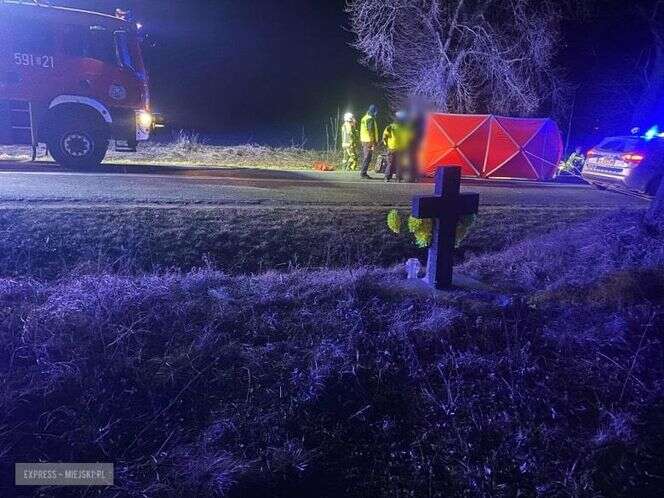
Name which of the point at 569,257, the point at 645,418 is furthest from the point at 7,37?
the point at 645,418

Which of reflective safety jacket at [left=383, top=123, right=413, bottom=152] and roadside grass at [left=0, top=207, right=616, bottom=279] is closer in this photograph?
roadside grass at [left=0, top=207, right=616, bottom=279]

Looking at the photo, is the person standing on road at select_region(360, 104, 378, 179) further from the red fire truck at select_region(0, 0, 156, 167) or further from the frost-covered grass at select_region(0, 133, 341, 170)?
the red fire truck at select_region(0, 0, 156, 167)

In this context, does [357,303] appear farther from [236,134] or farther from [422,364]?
[236,134]

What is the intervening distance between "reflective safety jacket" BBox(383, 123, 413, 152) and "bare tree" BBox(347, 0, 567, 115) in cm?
515

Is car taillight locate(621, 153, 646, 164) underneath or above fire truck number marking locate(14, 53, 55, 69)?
underneath

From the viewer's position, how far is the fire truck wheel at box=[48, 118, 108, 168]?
1040 centimetres

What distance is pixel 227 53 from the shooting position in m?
25.5

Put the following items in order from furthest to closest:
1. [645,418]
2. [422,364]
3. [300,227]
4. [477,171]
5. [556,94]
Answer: [556,94] < [477,171] < [300,227] < [422,364] < [645,418]

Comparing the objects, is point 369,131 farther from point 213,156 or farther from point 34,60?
point 34,60

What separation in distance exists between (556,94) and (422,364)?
56.4ft

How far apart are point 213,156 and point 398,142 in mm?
6140

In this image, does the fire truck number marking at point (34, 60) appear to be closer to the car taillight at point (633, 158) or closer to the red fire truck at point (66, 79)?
the red fire truck at point (66, 79)

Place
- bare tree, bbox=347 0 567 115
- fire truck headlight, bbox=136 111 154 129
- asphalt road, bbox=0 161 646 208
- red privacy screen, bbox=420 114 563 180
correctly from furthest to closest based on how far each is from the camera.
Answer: bare tree, bbox=347 0 567 115 < red privacy screen, bbox=420 114 563 180 < fire truck headlight, bbox=136 111 154 129 < asphalt road, bbox=0 161 646 208

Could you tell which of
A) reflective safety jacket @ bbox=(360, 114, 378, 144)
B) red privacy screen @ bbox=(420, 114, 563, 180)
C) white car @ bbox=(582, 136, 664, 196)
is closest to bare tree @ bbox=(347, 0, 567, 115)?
red privacy screen @ bbox=(420, 114, 563, 180)
